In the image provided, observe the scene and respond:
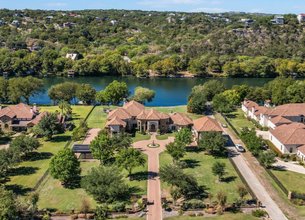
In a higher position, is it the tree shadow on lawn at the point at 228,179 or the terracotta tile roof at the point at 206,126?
the terracotta tile roof at the point at 206,126

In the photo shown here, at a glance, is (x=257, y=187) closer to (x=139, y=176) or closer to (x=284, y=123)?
(x=139, y=176)

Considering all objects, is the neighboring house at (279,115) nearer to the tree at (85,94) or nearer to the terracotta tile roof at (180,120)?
the terracotta tile roof at (180,120)

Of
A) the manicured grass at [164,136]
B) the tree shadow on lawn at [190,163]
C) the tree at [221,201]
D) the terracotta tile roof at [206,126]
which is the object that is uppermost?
the terracotta tile roof at [206,126]

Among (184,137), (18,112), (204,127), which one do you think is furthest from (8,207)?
(18,112)

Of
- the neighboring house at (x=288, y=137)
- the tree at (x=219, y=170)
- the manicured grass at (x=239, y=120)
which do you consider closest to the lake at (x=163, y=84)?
the manicured grass at (x=239, y=120)

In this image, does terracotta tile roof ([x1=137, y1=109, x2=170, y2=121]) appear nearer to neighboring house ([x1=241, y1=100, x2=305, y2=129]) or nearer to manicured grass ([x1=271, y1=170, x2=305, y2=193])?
neighboring house ([x1=241, y1=100, x2=305, y2=129])
